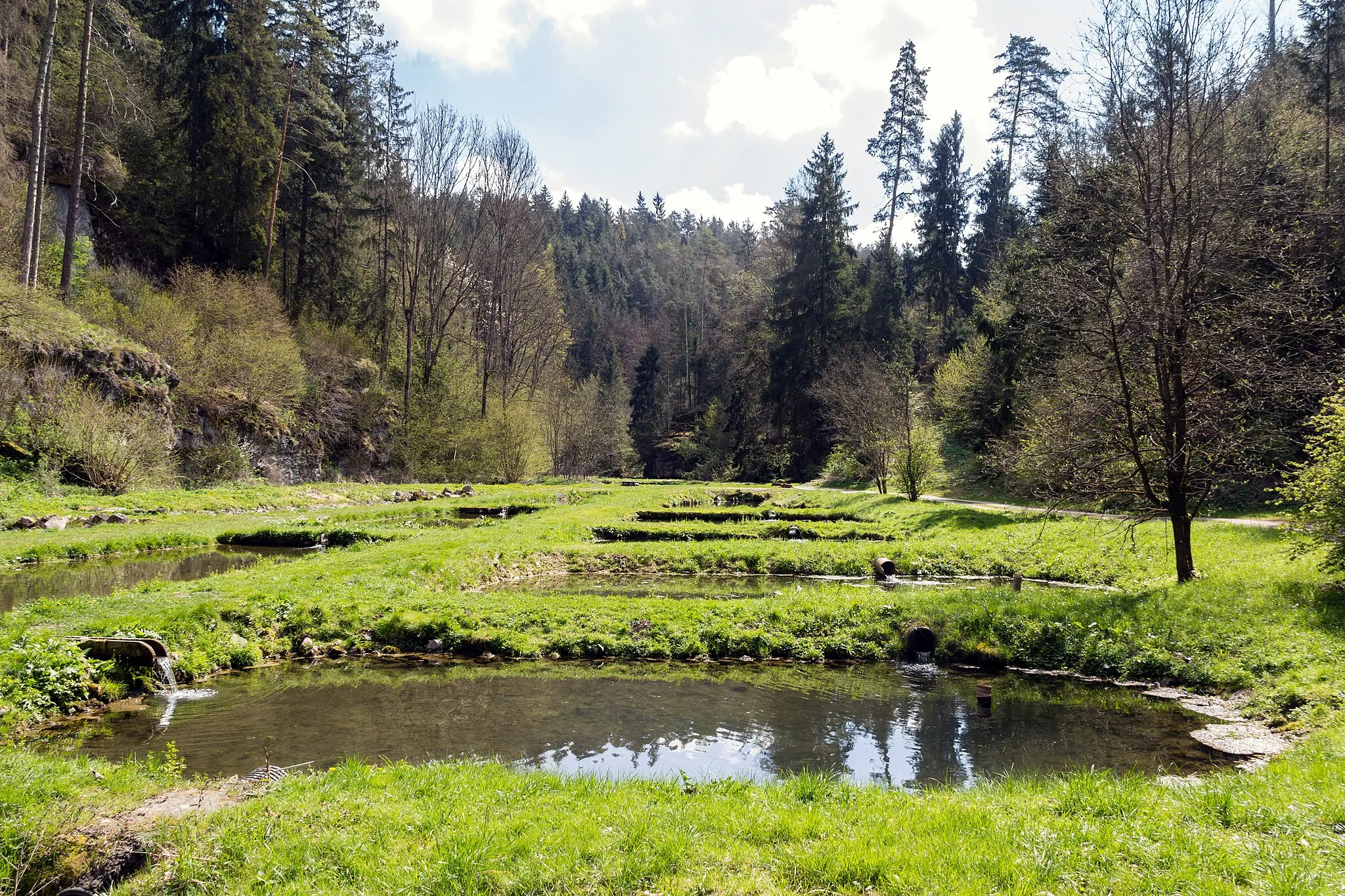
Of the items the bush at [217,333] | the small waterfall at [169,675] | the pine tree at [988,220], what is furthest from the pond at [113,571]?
the pine tree at [988,220]

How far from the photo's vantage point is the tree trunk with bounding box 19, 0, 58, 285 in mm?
23000

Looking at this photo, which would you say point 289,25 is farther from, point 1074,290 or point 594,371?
point 594,371

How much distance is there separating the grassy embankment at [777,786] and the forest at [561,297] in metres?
2.89

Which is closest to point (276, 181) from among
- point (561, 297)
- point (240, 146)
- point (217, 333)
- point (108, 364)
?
point (240, 146)

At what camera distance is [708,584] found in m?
15.8

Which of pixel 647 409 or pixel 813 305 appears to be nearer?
pixel 813 305

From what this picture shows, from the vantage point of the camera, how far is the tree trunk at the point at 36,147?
75.5 ft

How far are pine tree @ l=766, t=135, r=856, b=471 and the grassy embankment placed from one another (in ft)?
125

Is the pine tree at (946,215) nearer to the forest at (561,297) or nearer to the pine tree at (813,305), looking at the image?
the forest at (561,297)

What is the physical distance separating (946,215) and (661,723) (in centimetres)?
6246

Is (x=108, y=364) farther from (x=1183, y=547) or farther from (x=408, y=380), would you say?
(x=1183, y=547)

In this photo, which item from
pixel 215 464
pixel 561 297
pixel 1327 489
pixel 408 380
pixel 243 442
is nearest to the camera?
pixel 1327 489

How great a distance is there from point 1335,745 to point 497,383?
49.6 m

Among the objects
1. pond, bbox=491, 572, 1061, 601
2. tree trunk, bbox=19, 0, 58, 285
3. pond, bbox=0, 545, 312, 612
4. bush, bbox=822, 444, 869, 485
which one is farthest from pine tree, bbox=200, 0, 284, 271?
bush, bbox=822, 444, 869, 485
